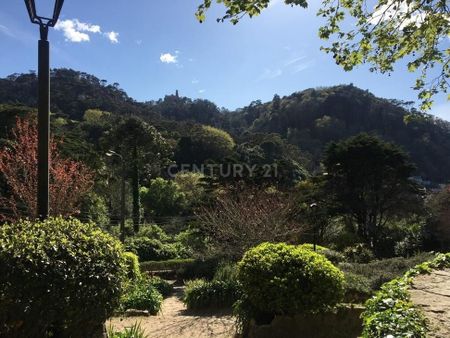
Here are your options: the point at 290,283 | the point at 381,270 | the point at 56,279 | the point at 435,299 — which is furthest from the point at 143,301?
the point at 435,299

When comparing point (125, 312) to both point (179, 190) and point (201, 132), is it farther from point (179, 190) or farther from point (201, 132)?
point (201, 132)

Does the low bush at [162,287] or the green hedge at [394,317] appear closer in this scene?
the green hedge at [394,317]

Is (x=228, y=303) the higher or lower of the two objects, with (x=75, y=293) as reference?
lower

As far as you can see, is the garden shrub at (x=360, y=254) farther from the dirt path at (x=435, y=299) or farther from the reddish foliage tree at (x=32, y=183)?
the dirt path at (x=435, y=299)

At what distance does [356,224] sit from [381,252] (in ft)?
11.5

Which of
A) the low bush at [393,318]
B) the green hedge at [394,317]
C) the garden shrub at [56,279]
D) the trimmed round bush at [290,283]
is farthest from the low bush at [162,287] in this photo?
the low bush at [393,318]

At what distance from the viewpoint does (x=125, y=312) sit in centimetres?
849

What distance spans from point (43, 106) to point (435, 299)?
164 inches

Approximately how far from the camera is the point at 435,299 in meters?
4.68

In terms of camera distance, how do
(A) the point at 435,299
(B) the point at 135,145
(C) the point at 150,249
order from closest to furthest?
(A) the point at 435,299 → (C) the point at 150,249 → (B) the point at 135,145

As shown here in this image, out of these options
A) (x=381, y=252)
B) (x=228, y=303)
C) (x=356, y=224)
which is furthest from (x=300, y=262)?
(x=356, y=224)

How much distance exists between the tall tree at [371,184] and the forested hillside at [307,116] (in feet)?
94.2

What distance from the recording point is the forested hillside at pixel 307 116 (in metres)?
58.6

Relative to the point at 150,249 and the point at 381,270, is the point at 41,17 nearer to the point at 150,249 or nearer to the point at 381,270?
the point at 381,270
